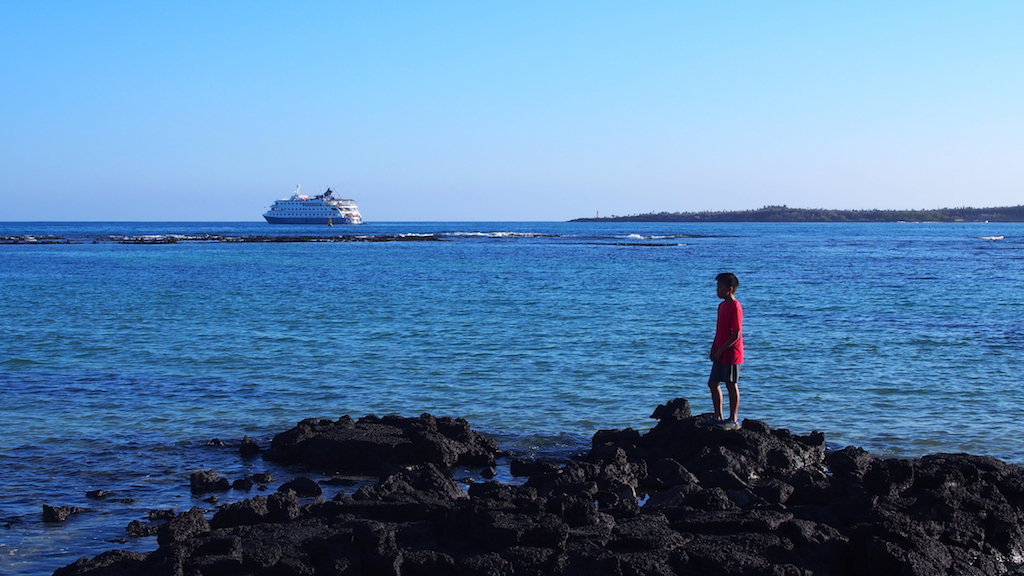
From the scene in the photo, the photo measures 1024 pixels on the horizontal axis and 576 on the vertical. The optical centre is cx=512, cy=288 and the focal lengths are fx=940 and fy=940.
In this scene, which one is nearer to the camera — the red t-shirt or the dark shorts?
the red t-shirt

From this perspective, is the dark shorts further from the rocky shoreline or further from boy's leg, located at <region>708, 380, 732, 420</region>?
the rocky shoreline

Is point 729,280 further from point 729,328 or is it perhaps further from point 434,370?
point 434,370

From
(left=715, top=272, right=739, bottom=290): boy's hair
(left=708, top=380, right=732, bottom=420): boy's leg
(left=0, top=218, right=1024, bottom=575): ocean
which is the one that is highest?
(left=715, top=272, right=739, bottom=290): boy's hair

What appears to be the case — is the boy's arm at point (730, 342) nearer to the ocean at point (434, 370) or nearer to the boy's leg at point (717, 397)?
the boy's leg at point (717, 397)

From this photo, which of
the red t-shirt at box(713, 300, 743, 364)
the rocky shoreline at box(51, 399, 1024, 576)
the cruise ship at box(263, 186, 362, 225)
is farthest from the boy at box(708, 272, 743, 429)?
the cruise ship at box(263, 186, 362, 225)

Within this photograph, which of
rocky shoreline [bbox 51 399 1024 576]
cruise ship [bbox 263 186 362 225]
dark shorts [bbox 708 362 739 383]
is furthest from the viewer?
cruise ship [bbox 263 186 362 225]

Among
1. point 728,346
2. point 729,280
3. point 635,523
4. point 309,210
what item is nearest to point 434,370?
point 728,346

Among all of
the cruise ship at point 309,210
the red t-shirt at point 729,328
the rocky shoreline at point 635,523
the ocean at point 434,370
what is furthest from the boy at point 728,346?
the cruise ship at point 309,210

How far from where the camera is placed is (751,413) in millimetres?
11242

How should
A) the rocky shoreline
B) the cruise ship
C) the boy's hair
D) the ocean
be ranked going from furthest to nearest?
the cruise ship
the ocean
the boy's hair
the rocky shoreline

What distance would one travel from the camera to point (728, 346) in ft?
28.3

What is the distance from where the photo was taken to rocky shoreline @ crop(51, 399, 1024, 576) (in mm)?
5508

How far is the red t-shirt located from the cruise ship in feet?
442

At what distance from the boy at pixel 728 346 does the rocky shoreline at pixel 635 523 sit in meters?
0.52
